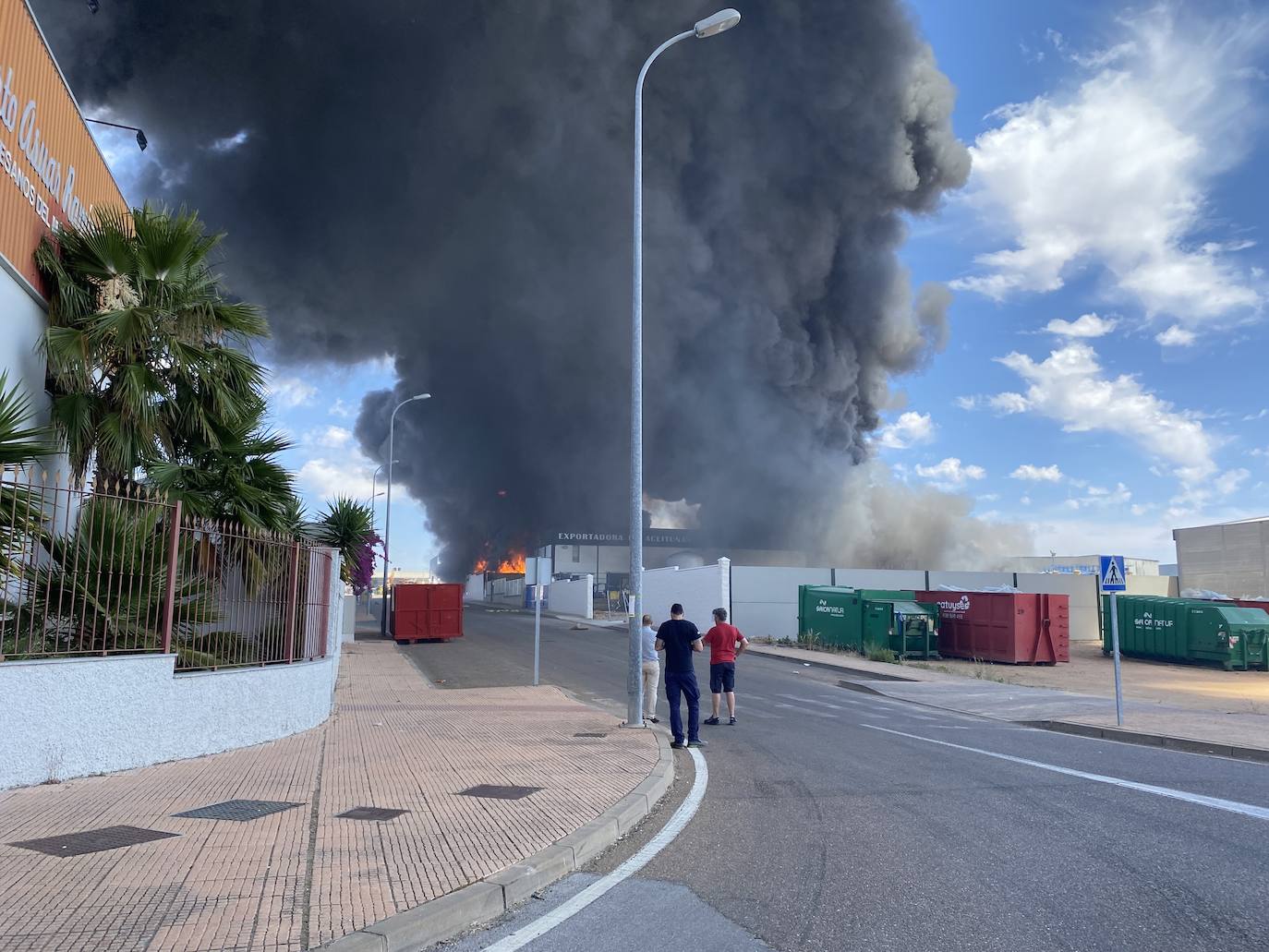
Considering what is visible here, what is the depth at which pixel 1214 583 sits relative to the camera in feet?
176

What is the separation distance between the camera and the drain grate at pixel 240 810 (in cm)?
568

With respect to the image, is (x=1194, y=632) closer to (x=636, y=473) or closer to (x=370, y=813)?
(x=636, y=473)

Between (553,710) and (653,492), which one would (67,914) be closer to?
(553,710)

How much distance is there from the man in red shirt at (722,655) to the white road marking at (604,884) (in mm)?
3852

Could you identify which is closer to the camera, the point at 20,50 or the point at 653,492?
the point at 20,50

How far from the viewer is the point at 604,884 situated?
4633 mm

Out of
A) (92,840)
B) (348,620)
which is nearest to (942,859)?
(92,840)

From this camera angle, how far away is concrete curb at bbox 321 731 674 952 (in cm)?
366

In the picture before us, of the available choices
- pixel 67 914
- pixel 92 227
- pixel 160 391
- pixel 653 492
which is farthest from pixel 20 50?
pixel 653 492

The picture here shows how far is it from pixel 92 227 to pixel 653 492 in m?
57.3

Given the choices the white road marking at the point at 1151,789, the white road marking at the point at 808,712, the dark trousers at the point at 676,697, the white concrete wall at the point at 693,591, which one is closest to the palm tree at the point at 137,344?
the dark trousers at the point at 676,697

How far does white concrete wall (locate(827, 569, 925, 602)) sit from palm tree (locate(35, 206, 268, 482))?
25.1 m

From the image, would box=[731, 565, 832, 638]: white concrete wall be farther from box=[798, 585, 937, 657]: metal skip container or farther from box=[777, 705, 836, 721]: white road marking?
box=[777, 705, 836, 721]: white road marking

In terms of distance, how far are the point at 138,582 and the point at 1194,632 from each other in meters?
25.3
